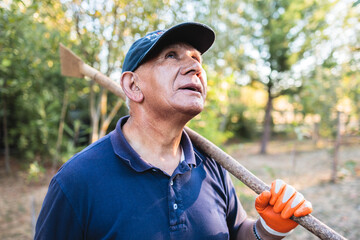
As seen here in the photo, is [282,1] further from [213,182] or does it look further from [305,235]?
[213,182]

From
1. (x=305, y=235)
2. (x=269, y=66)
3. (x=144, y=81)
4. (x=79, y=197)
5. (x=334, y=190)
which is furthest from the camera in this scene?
(x=269, y=66)

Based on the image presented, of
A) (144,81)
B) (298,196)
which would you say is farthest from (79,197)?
(298,196)

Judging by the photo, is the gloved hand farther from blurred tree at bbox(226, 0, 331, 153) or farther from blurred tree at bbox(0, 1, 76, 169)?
blurred tree at bbox(226, 0, 331, 153)

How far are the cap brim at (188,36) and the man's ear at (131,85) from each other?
149 millimetres

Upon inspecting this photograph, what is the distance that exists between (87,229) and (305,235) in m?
4.87

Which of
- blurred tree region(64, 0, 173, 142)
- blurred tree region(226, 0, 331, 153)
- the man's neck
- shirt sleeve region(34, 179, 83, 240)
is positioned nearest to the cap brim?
the man's neck

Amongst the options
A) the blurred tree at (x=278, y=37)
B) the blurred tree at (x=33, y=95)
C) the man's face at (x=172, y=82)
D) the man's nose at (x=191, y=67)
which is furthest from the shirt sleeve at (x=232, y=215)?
the blurred tree at (x=278, y=37)

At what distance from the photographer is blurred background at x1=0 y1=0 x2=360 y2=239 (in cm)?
339

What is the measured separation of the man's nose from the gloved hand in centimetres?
78

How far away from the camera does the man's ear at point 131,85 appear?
146 cm

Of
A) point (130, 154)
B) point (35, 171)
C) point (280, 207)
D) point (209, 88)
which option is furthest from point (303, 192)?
point (130, 154)

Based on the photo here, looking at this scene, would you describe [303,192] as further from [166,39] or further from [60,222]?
[60,222]

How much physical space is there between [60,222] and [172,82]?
2.97 feet

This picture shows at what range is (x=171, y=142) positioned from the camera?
1498mm
